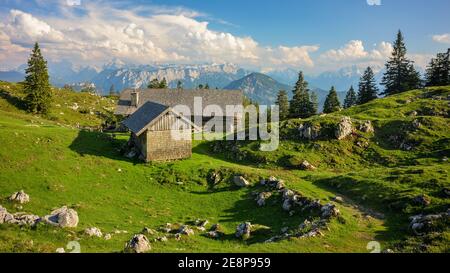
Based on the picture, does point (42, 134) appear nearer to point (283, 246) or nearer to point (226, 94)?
point (283, 246)

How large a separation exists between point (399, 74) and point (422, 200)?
7767 cm

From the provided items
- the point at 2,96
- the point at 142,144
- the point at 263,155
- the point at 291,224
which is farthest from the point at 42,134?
the point at 2,96

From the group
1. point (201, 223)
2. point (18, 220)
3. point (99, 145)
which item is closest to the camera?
point (18, 220)

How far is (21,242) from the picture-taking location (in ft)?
58.6

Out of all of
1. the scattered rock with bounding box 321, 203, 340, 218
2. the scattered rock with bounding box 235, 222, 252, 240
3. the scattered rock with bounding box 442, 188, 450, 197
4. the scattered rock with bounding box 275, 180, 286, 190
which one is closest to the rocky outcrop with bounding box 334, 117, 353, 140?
the scattered rock with bounding box 275, 180, 286, 190

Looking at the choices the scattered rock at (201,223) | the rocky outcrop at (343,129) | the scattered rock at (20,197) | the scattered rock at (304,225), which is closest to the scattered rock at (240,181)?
the scattered rock at (201,223)

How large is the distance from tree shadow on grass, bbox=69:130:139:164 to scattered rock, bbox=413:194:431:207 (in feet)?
95.8

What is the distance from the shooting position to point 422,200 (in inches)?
1063

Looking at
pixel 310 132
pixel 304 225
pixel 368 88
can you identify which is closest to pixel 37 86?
pixel 310 132

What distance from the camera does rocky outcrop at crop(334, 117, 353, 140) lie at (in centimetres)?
4809

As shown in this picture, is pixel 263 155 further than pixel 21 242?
Yes

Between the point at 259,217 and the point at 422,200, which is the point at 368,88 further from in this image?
the point at 259,217

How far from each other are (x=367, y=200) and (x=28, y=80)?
74947 millimetres

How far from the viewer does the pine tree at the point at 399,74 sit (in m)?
90.9
